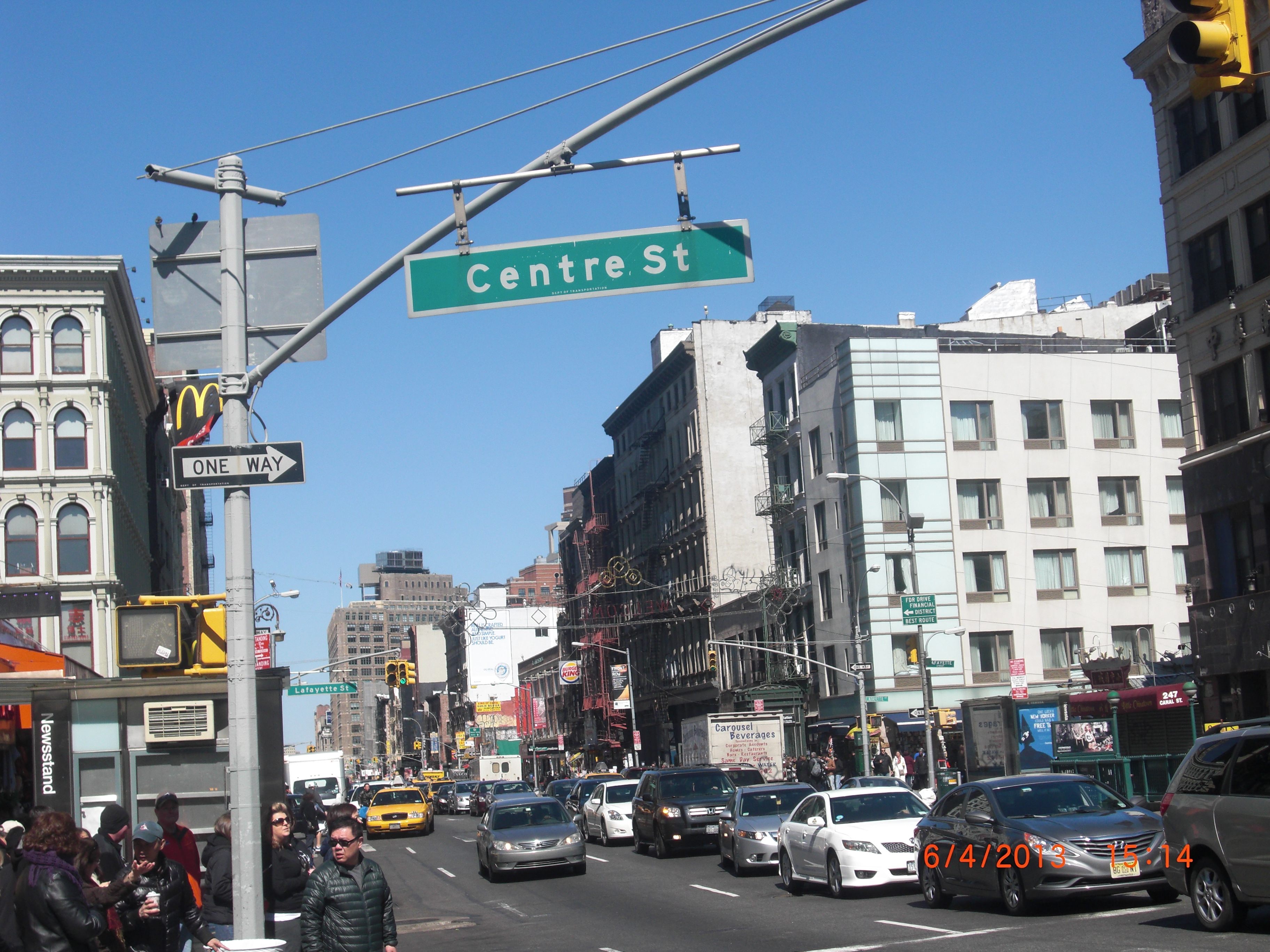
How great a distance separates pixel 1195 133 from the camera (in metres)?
35.0

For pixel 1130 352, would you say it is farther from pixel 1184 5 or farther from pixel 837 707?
pixel 1184 5

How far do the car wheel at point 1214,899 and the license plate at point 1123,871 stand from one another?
81.4 inches

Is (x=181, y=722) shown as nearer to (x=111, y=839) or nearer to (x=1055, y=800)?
(x=111, y=839)

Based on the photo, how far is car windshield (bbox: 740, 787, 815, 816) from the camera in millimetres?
25453

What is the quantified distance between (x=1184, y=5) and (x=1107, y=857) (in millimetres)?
10524

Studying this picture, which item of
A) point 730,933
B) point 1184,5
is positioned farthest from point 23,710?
point 1184,5

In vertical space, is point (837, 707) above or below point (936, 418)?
below

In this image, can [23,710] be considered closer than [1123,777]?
Yes

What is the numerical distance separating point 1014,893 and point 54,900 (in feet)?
36.8

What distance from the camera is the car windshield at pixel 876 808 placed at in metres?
20.6

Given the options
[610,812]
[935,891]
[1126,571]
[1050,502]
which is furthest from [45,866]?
[1126,571]

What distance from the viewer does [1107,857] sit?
15.9 metres

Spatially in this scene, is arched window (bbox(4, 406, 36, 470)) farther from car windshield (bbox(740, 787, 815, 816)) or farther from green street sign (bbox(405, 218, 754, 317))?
green street sign (bbox(405, 218, 754, 317))

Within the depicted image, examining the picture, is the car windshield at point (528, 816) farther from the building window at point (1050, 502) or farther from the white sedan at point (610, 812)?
the building window at point (1050, 502)
